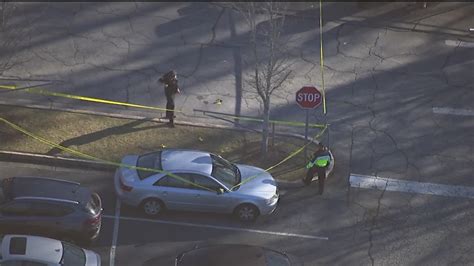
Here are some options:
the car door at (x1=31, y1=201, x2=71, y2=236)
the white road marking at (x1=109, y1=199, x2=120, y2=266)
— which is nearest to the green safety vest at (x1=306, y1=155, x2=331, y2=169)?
the white road marking at (x1=109, y1=199, x2=120, y2=266)

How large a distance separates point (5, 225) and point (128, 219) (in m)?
2.74

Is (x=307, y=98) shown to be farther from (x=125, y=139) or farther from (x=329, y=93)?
(x=125, y=139)

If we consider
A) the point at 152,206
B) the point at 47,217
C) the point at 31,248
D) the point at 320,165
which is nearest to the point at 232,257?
the point at 152,206

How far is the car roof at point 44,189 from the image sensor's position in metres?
15.7

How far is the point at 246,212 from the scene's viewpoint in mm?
17406

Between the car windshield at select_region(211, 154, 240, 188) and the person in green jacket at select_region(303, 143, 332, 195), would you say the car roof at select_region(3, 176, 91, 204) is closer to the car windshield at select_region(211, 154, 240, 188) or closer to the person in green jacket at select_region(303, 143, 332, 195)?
the car windshield at select_region(211, 154, 240, 188)

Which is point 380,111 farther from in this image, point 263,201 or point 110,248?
point 110,248

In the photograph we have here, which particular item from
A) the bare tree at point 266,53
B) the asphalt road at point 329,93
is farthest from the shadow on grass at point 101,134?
the bare tree at point 266,53

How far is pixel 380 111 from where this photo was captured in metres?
21.4

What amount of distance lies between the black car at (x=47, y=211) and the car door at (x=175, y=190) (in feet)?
4.94

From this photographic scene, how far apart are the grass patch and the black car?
113 inches

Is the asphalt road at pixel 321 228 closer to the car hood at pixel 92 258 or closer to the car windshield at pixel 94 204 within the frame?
the car windshield at pixel 94 204

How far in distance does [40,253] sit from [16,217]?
1581 millimetres

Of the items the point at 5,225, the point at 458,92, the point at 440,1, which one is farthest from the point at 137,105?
the point at 440,1
